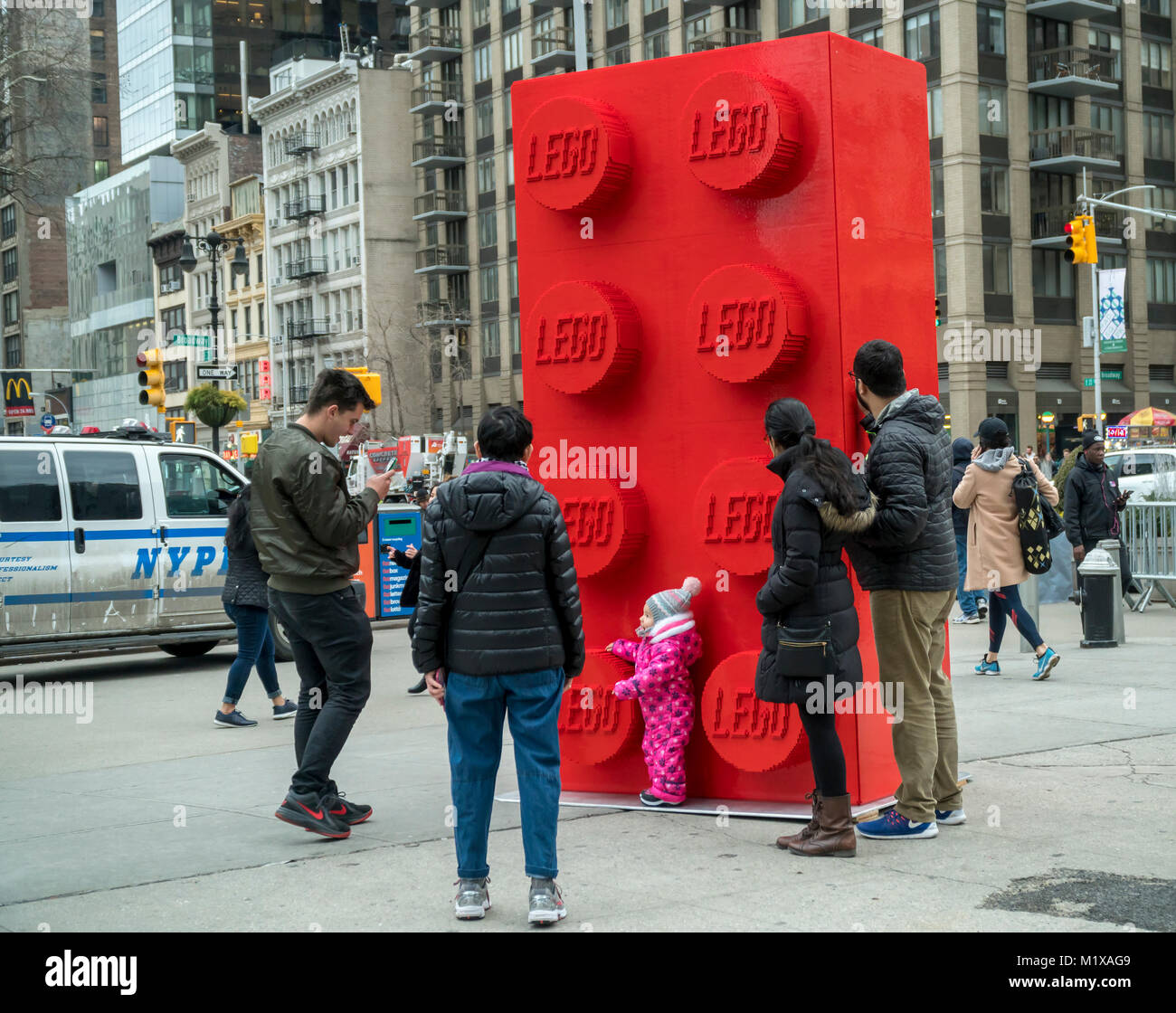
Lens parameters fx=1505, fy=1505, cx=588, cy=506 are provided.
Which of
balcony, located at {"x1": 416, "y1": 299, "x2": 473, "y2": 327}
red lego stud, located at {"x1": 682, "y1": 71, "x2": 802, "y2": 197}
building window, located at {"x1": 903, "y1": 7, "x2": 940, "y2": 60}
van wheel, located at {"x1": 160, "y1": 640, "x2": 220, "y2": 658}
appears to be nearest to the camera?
red lego stud, located at {"x1": 682, "y1": 71, "x2": 802, "y2": 197}

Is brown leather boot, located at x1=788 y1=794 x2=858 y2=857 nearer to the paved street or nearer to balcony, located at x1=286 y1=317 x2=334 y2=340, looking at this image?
the paved street

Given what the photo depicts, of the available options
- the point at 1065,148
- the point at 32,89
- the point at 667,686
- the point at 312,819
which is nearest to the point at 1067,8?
the point at 1065,148

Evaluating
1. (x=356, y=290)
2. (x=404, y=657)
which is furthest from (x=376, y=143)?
(x=404, y=657)

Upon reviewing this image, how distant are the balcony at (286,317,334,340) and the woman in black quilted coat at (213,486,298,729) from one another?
69221 mm

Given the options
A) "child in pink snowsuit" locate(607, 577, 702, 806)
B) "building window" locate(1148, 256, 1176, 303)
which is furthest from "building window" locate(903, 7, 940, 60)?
"child in pink snowsuit" locate(607, 577, 702, 806)

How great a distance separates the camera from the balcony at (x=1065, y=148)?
50.3 m

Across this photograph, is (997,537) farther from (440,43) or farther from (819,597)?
(440,43)

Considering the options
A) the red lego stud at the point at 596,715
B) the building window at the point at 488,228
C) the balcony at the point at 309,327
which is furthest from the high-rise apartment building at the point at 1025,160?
the red lego stud at the point at 596,715

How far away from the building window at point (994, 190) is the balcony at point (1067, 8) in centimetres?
557

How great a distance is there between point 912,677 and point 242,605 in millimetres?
5954

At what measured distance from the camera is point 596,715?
768 cm

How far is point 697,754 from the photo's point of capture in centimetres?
753

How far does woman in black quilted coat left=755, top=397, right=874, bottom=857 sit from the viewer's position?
20.2 feet

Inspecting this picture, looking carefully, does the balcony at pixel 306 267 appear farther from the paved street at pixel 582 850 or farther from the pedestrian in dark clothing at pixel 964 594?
the paved street at pixel 582 850
